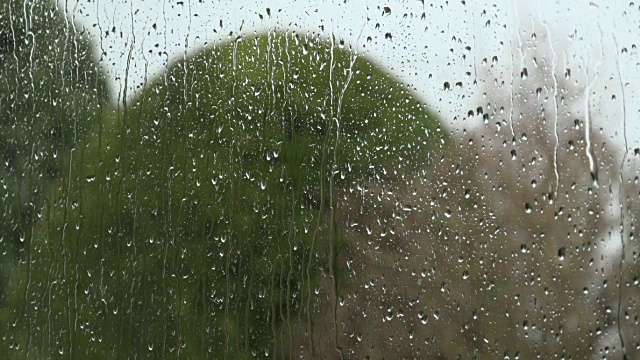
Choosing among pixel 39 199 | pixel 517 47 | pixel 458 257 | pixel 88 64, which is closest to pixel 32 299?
pixel 39 199

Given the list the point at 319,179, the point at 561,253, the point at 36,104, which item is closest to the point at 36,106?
the point at 36,104

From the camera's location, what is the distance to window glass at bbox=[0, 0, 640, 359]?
975mm

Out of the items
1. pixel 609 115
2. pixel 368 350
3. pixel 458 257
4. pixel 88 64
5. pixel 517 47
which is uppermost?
pixel 88 64

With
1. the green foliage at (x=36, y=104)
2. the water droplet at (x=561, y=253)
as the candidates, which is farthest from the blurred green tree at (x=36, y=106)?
the water droplet at (x=561, y=253)

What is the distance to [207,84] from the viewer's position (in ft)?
3.78

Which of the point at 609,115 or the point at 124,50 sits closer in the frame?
the point at 609,115

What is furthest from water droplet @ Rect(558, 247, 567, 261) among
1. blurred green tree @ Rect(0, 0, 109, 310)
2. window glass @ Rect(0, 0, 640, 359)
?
blurred green tree @ Rect(0, 0, 109, 310)

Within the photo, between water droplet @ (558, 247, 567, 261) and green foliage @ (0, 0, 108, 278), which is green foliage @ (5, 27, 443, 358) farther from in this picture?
water droplet @ (558, 247, 567, 261)

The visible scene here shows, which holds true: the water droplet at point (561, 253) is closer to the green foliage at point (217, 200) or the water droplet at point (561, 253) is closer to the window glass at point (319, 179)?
the window glass at point (319, 179)

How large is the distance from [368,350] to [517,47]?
1.85 feet

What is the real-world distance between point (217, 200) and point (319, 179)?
20 centimetres

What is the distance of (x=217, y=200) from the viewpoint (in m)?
1.12

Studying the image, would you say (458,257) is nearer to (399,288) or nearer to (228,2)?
(399,288)

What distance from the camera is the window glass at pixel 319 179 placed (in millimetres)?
975
